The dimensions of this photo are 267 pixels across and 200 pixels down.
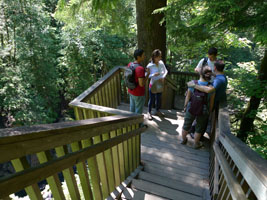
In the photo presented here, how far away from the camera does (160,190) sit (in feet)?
9.56

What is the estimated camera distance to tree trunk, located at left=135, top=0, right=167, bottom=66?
5.31m

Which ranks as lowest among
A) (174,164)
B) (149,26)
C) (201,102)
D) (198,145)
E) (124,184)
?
(174,164)

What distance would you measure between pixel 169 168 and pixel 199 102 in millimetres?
1415

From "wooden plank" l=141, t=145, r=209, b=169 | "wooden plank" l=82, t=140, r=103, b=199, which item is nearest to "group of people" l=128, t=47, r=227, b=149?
"wooden plank" l=141, t=145, r=209, b=169

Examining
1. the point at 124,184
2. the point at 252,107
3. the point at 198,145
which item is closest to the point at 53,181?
the point at 124,184

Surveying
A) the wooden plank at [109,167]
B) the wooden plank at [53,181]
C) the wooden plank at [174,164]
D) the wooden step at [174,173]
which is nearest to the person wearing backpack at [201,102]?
the wooden plank at [174,164]

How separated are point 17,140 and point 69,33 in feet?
54.5

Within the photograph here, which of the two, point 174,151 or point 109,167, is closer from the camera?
point 109,167

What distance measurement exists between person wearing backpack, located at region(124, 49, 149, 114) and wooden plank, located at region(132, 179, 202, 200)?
1.84m

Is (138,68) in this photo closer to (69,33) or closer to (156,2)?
(156,2)

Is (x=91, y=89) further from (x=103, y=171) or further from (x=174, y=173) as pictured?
(x=174, y=173)

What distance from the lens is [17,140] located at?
3.94 feet

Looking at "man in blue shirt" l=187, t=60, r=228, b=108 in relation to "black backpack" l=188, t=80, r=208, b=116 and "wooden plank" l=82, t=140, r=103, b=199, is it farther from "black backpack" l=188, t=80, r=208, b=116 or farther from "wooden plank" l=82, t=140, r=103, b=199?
"wooden plank" l=82, t=140, r=103, b=199

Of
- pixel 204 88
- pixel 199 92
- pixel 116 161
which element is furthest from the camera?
pixel 199 92
